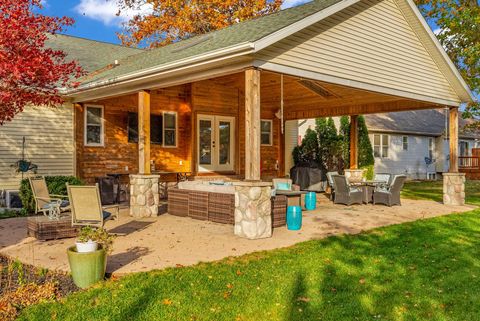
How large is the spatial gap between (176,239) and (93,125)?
678 centimetres

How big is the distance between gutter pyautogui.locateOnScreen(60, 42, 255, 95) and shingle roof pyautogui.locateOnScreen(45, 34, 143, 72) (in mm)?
3025

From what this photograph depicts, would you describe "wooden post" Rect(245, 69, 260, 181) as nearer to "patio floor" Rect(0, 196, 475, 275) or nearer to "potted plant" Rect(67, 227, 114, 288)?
"patio floor" Rect(0, 196, 475, 275)

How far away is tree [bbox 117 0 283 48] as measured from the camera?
23.1m

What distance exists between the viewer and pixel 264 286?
4.73m

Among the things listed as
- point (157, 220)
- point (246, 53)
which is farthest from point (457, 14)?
point (157, 220)

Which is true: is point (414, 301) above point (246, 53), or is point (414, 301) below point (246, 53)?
below

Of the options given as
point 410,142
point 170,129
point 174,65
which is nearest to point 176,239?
point 174,65

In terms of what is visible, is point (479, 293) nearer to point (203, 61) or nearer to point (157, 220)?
point (203, 61)

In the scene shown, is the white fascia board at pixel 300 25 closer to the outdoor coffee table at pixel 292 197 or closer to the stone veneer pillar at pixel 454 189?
the outdoor coffee table at pixel 292 197

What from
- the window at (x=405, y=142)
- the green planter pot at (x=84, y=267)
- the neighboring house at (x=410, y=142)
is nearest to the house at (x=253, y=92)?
the green planter pot at (x=84, y=267)

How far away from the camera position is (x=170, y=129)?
542 inches

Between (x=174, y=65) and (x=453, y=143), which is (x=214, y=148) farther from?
(x=453, y=143)

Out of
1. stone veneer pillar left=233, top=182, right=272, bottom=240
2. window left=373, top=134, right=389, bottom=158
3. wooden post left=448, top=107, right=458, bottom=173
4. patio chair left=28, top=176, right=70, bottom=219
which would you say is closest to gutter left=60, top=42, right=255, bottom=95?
stone veneer pillar left=233, top=182, right=272, bottom=240

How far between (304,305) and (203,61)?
16.3ft
